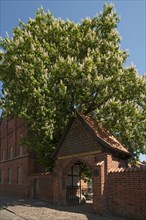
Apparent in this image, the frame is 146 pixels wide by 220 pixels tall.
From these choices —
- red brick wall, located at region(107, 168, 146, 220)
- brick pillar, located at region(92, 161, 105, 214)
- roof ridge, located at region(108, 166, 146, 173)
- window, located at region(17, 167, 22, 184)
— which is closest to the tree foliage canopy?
brick pillar, located at region(92, 161, 105, 214)

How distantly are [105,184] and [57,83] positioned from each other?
856 centimetres

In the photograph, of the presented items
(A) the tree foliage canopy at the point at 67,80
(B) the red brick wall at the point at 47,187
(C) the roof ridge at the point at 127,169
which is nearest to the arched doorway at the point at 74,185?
(B) the red brick wall at the point at 47,187

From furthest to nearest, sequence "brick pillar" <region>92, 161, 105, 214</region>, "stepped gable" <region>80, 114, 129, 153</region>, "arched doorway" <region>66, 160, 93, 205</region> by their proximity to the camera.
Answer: "arched doorway" <region>66, 160, 93, 205</region>
"stepped gable" <region>80, 114, 129, 153</region>
"brick pillar" <region>92, 161, 105, 214</region>

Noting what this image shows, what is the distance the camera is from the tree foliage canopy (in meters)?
20.4

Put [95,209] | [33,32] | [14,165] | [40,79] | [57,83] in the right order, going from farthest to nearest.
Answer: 1. [14,165]
2. [33,32]
3. [57,83]
4. [40,79]
5. [95,209]

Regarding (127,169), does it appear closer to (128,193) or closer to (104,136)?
(128,193)

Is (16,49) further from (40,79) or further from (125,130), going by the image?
(125,130)

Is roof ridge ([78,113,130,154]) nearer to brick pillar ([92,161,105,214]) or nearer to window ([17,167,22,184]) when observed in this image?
brick pillar ([92,161,105,214])

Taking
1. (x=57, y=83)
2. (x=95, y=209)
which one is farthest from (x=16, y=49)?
(x=95, y=209)

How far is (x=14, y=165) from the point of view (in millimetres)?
35344

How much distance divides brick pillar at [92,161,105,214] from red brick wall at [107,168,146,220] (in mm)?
422

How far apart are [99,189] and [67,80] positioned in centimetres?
829

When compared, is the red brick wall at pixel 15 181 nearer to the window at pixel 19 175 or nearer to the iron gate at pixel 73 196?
the window at pixel 19 175

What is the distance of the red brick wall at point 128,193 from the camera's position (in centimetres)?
1511
